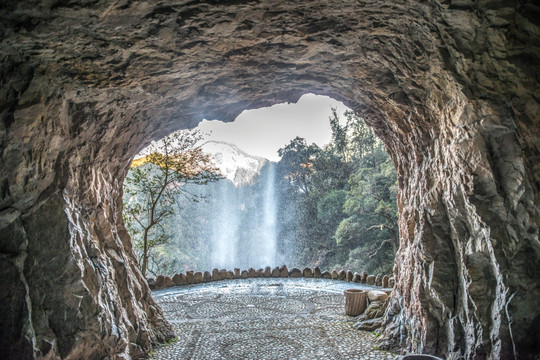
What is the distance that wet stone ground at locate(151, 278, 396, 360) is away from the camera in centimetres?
534

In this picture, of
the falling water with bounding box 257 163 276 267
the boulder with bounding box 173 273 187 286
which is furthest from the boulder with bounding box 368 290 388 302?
the falling water with bounding box 257 163 276 267

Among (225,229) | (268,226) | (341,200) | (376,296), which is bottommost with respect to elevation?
(376,296)

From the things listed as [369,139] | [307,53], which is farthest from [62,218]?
[369,139]

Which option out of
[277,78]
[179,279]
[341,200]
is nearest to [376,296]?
[277,78]

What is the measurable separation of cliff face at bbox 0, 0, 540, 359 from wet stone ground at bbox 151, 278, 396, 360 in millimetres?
881

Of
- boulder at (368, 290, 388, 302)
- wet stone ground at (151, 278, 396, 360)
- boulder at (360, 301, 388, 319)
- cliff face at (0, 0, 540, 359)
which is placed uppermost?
cliff face at (0, 0, 540, 359)

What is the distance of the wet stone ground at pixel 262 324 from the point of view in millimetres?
Result: 5340

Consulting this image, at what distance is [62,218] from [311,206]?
1628 centimetres

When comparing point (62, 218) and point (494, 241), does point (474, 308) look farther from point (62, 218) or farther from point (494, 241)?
point (62, 218)

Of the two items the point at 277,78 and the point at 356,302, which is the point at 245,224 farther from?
the point at 277,78

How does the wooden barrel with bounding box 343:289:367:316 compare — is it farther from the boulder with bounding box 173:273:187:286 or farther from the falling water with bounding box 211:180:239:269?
the falling water with bounding box 211:180:239:269

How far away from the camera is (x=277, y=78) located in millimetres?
5352

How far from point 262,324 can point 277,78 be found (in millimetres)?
4693

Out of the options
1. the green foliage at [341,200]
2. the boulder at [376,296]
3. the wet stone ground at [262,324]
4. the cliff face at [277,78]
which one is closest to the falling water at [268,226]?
the green foliage at [341,200]
